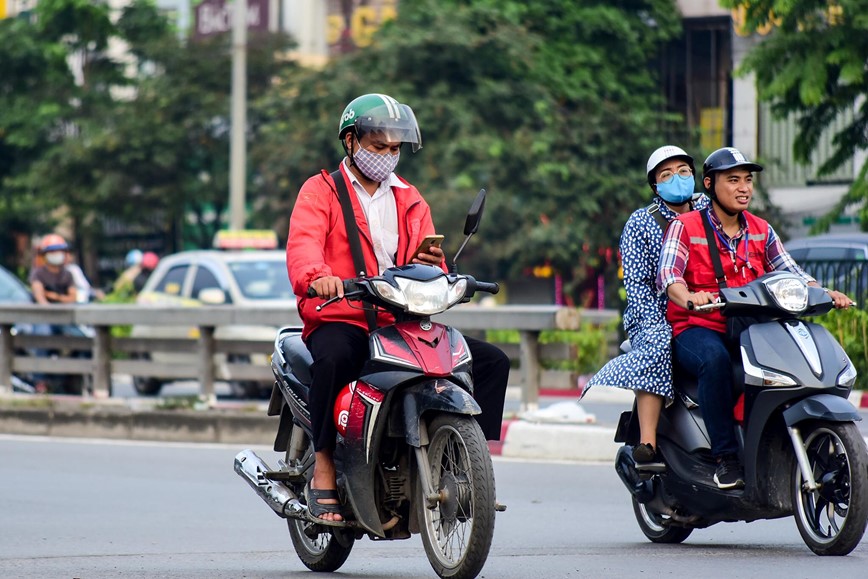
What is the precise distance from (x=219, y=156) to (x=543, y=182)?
9325mm

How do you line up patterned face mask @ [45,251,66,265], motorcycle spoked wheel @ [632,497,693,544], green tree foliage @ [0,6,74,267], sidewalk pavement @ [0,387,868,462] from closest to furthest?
motorcycle spoked wheel @ [632,497,693,544], sidewalk pavement @ [0,387,868,462], patterned face mask @ [45,251,66,265], green tree foliage @ [0,6,74,267]

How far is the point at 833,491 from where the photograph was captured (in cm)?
652

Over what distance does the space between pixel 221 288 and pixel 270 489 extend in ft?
36.8

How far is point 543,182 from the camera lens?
28.4 m

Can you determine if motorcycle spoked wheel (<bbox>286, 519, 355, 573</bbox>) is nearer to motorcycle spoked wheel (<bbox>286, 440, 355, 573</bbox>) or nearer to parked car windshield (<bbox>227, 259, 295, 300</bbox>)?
motorcycle spoked wheel (<bbox>286, 440, 355, 573</bbox>)

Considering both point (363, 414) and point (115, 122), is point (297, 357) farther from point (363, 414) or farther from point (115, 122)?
point (115, 122)

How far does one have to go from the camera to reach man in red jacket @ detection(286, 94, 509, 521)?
6277 millimetres

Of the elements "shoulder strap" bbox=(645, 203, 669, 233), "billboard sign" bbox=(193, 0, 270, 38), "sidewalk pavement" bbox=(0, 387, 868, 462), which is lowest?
"sidewalk pavement" bbox=(0, 387, 868, 462)

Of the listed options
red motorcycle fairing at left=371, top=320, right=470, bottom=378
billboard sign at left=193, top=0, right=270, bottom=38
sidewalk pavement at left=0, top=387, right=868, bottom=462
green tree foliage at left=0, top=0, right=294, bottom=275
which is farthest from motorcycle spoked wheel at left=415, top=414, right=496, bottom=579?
billboard sign at left=193, top=0, right=270, bottom=38

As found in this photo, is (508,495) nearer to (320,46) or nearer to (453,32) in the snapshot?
(453,32)

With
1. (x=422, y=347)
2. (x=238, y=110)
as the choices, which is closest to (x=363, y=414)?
(x=422, y=347)

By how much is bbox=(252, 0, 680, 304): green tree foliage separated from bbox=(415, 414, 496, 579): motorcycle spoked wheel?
2172cm

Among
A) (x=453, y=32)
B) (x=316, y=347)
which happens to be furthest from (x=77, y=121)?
(x=316, y=347)

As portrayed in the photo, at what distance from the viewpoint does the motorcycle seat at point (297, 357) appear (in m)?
6.53
